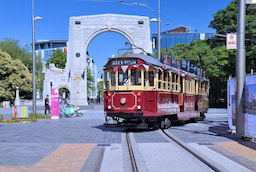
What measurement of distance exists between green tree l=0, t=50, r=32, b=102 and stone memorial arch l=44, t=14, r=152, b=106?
42.9ft

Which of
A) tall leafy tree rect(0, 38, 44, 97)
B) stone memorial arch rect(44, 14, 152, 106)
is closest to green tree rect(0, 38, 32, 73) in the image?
tall leafy tree rect(0, 38, 44, 97)

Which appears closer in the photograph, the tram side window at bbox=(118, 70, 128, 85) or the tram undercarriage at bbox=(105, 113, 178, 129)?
the tram undercarriage at bbox=(105, 113, 178, 129)

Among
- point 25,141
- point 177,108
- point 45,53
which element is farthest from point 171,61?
point 45,53

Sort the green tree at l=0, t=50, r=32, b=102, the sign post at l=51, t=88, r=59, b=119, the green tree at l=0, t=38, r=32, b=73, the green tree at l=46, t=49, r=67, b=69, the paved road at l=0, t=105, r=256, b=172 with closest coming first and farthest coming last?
the paved road at l=0, t=105, r=256, b=172 < the sign post at l=51, t=88, r=59, b=119 < the green tree at l=0, t=50, r=32, b=102 < the green tree at l=0, t=38, r=32, b=73 < the green tree at l=46, t=49, r=67, b=69

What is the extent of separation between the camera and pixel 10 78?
55250mm

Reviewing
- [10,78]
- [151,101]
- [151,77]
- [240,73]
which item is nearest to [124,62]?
[151,77]

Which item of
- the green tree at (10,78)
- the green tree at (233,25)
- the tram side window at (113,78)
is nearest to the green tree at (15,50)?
the green tree at (10,78)

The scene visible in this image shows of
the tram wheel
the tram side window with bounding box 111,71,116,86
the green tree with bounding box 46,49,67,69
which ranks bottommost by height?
the tram wheel

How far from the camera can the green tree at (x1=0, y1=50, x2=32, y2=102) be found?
5447 centimetres

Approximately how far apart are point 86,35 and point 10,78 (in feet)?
59.1

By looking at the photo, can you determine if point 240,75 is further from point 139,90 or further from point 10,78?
point 10,78

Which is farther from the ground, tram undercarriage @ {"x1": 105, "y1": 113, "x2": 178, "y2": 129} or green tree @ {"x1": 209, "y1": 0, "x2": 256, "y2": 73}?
green tree @ {"x1": 209, "y1": 0, "x2": 256, "y2": 73}

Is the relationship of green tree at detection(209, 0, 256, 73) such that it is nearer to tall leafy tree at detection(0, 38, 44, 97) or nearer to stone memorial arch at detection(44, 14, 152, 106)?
stone memorial arch at detection(44, 14, 152, 106)

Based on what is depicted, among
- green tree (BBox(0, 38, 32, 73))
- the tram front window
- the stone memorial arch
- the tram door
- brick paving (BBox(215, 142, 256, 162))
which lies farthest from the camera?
green tree (BBox(0, 38, 32, 73))
